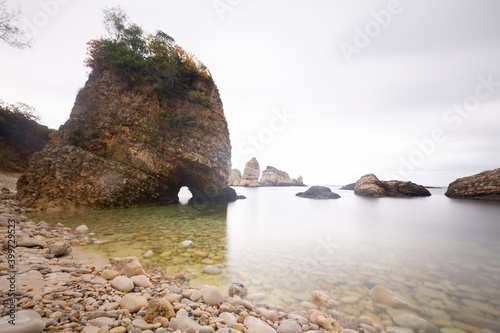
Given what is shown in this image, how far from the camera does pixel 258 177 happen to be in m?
79.8

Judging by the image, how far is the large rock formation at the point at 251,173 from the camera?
76.8m

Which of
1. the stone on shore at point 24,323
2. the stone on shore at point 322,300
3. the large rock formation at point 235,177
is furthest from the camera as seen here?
the large rock formation at point 235,177

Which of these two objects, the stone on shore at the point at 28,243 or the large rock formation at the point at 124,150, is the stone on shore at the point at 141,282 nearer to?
the stone on shore at the point at 28,243

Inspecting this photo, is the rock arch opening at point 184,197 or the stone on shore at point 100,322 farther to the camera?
the rock arch opening at point 184,197

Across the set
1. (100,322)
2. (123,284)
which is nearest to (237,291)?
(123,284)

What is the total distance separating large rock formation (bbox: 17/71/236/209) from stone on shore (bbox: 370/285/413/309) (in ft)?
47.4

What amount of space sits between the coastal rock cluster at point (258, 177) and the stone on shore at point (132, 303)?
7330cm

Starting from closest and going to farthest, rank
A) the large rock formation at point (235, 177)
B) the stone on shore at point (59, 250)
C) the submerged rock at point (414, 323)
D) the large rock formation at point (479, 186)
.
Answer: the submerged rock at point (414, 323) → the stone on shore at point (59, 250) → the large rock formation at point (479, 186) → the large rock formation at point (235, 177)

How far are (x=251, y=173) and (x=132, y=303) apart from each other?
74.4 meters

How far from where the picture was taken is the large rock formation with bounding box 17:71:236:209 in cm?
1173

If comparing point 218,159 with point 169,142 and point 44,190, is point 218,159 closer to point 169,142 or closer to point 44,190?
point 169,142

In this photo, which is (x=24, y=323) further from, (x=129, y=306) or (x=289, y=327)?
(x=289, y=327)

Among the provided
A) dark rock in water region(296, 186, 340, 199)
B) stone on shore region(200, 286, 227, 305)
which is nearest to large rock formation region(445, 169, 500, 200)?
dark rock in water region(296, 186, 340, 199)

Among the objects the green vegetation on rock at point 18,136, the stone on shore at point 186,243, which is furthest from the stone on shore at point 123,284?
the green vegetation on rock at point 18,136
